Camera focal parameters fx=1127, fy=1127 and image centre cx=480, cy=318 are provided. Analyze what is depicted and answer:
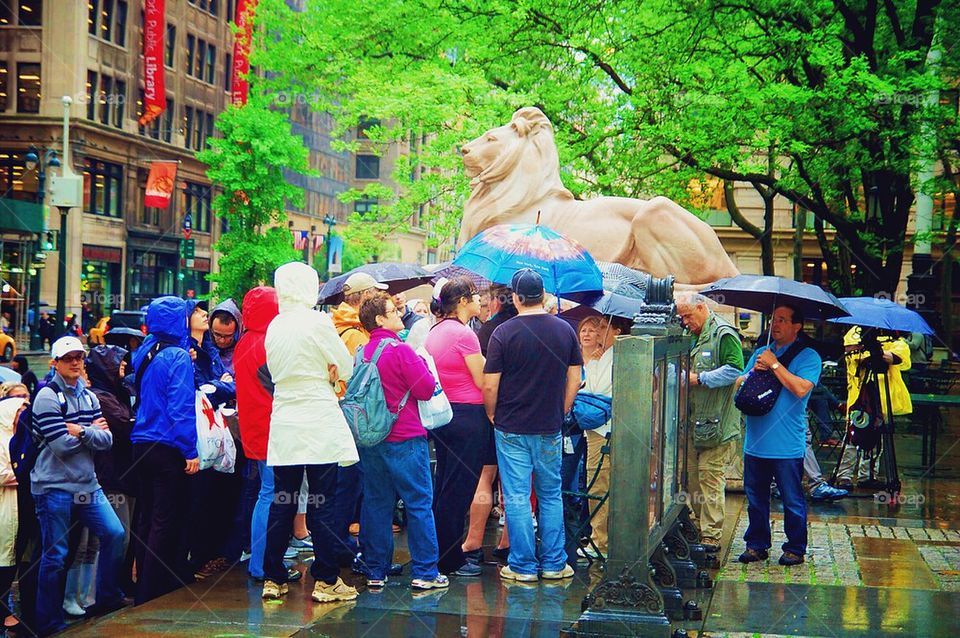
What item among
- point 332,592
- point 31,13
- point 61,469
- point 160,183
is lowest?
point 332,592

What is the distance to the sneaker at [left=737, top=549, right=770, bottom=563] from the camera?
8.88m

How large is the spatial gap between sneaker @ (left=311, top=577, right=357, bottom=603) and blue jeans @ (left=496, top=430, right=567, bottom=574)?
3.95ft

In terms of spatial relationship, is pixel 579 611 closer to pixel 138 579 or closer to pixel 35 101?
pixel 138 579

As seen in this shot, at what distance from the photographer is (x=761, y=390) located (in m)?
8.80

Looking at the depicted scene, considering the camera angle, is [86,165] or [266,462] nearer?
[266,462]

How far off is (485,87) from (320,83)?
598 centimetres

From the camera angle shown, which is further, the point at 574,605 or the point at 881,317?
the point at 881,317

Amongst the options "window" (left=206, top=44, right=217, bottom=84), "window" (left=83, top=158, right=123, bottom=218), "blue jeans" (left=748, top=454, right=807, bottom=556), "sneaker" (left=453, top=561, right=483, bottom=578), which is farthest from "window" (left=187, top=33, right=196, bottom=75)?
"sneaker" (left=453, top=561, right=483, bottom=578)

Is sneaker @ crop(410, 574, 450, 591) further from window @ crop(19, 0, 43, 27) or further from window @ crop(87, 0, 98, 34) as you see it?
window @ crop(87, 0, 98, 34)

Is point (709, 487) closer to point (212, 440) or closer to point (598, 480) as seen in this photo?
point (598, 480)

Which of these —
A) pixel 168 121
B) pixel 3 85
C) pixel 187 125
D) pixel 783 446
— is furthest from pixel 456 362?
pixel 187 125

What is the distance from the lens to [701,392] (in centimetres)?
888

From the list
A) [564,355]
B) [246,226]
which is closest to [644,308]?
[564,355]

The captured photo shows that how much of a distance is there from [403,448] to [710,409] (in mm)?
2606
